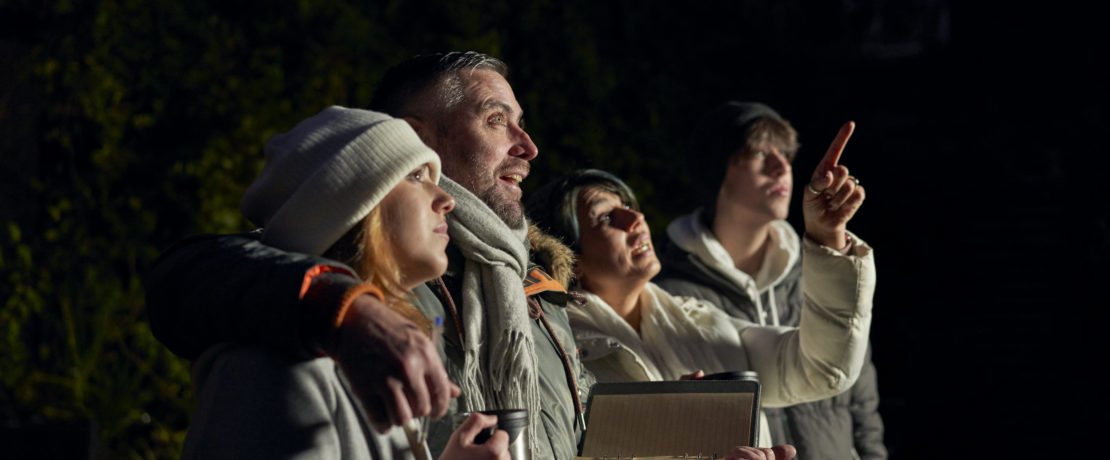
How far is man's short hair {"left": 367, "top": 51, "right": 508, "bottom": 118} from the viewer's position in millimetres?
2393

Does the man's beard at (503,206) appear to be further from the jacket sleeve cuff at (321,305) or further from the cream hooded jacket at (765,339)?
the jacket sleeve cuff at (321,305)

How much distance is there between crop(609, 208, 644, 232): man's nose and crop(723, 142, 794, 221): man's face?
86 centimetres

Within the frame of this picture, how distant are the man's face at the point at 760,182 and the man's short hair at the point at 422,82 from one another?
1.59 metres

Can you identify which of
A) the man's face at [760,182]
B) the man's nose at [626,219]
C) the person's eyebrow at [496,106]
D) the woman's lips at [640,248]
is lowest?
the man's face at [760,182]

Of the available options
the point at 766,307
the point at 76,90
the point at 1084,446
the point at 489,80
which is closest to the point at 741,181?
the point at 766,307

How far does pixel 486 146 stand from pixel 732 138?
1756mm

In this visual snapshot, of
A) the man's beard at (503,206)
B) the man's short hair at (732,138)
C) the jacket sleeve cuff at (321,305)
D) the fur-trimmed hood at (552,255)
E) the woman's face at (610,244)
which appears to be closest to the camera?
the jacket sleeve cuff at (321,305)

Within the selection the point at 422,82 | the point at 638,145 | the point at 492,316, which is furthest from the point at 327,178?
the point at 638,145

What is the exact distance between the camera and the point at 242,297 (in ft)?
4.56

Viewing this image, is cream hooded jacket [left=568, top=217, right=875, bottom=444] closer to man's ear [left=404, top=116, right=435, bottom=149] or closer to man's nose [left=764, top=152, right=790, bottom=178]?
man's ear [left=404, top=116, right=435, bottom=149]

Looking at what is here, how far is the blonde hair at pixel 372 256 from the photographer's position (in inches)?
62.3

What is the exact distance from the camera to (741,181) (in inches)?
152

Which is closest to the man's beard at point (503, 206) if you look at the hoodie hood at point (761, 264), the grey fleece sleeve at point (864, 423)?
the hoodie hood at point (761, 264)

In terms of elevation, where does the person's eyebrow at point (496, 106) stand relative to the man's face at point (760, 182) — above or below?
above
